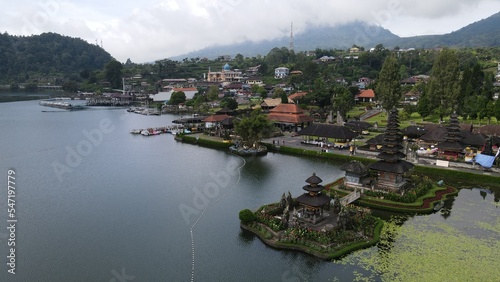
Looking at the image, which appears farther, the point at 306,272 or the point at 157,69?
the point at 157,69

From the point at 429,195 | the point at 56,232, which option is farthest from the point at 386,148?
the point at 56,232

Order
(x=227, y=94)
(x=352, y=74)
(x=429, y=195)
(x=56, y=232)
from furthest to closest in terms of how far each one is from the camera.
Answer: (x=352, y=74), (x=227, y=94), (x=429, y=195), (x=56, y=232)

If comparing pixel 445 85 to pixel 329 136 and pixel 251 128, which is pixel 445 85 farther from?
pixel 251 128

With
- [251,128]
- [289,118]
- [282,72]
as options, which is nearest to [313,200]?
[251,128]

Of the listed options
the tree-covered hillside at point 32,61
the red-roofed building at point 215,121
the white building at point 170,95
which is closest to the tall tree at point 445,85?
the red-roofed building at point 215,121

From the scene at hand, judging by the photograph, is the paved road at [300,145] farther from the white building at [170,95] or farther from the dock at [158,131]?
the white building at [170,95]

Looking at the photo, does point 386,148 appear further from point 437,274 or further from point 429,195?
point 437,274
